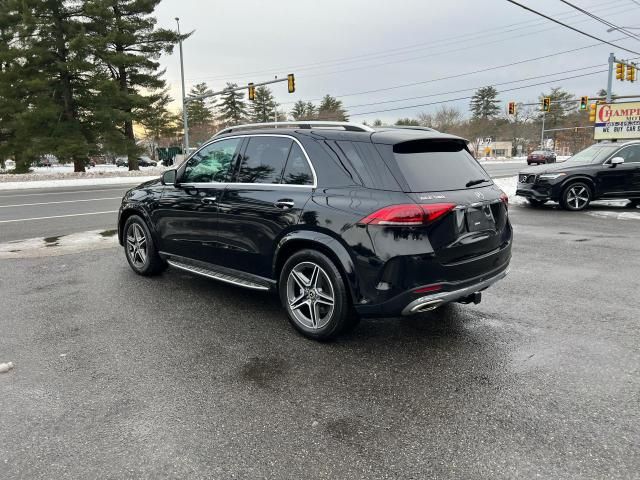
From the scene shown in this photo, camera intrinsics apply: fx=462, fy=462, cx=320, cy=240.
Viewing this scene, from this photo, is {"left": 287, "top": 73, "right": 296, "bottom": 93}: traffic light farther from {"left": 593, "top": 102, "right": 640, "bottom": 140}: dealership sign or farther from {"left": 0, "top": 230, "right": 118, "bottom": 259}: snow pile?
{"left": 0, "top": 230, "right": 118, "bottom": 259}: snow pile

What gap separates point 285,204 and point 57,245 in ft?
19.9

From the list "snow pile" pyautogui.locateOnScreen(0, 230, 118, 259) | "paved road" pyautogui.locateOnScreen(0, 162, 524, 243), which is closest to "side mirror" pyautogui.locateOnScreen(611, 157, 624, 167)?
"snow pile" pyautogui.locateOnScreen(0, 230, 118, 259)

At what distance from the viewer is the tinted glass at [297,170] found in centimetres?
398

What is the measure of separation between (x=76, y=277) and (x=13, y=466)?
405 centimetres

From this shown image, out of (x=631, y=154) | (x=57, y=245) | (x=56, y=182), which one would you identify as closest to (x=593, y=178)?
(x=631, y=154)

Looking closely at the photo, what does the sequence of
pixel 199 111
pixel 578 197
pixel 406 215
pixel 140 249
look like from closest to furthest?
pixel 406 215
pixel 140 249
pixel 578 197
pixel 199 111

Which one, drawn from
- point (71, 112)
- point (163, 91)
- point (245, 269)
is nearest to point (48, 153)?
point (71, 112)

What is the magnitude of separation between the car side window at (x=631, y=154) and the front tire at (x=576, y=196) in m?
1.10

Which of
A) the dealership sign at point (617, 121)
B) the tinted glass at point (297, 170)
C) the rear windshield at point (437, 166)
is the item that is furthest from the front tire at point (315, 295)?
the dealership sign at point (617, 121)

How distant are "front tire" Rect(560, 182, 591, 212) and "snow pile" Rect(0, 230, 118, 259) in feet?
34.5

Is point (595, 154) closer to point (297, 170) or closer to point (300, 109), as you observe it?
point (297, 170)

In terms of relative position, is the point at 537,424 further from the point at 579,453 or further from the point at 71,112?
the point at 71,112

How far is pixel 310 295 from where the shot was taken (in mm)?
3955

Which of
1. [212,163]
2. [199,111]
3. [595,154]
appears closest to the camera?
[212,163]
